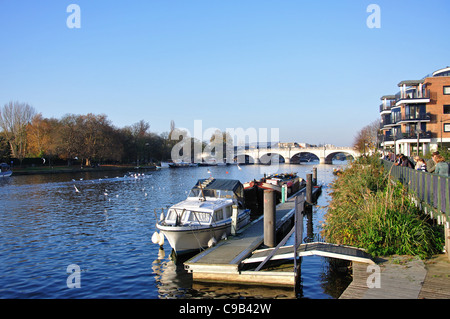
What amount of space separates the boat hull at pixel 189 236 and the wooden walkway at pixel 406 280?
7501 mm

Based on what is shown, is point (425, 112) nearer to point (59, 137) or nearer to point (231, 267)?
point (231, 267)

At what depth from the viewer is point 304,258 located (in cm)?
1894

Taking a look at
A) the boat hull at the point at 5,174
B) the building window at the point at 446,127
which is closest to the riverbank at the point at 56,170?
the boat hull at the point at 5,174

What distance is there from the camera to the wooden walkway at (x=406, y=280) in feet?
33.8

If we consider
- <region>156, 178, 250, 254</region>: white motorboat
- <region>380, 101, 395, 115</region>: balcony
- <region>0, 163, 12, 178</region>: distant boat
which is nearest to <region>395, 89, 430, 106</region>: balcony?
<region>380, 101, 395, 115</region>: balcony

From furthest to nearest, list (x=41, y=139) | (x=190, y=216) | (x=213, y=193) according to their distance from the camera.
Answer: (x=41, y=139)
(x=213, y=193)
(x=190, y=216)

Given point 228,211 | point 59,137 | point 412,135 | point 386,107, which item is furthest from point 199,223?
point 59,137

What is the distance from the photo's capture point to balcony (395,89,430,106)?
5675 centimetres

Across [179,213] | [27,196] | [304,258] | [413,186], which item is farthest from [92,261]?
[27,196]

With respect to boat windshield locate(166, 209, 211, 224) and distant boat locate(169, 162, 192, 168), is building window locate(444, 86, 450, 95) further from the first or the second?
distant boat locate(169, 162, 192, 168)

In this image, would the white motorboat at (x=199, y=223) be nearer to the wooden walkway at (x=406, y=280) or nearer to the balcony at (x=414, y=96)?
the wooden walkway at (x=406, y=280)

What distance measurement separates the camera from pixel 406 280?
1127cm

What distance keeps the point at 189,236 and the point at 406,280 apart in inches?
391
